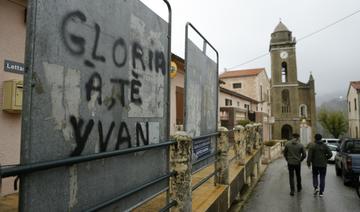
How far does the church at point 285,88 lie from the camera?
1773 inches

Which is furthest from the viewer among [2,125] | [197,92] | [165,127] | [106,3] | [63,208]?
[2,125]

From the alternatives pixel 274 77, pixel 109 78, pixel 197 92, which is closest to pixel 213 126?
pixel 197 92

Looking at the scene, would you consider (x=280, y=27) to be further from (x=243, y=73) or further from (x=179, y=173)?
(x=179, y=173)

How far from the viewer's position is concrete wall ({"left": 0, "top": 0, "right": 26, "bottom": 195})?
467 centimetres

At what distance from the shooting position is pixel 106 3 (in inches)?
79.3

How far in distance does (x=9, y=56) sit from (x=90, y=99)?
12.6 feet

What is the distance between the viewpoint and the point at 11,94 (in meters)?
4.64

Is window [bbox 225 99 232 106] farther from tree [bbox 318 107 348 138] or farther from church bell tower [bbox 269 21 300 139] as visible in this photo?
tree [bbox 318 107 348 138]

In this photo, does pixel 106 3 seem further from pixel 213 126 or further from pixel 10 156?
pixel 10 156

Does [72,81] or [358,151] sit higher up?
[72,81]

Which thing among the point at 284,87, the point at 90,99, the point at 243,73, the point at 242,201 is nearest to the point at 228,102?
the point at 242,201

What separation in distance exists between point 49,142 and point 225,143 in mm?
4217

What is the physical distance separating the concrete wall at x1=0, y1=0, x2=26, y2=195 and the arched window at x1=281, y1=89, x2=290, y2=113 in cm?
4567

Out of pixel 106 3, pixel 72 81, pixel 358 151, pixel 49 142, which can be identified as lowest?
pixel 358 151
